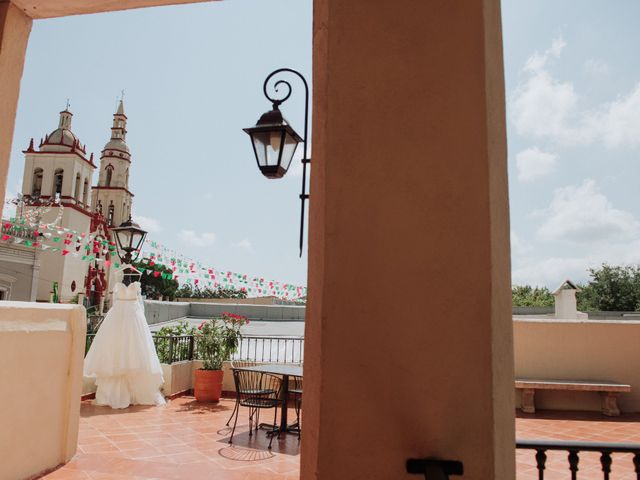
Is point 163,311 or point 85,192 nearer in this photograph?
point 163,311

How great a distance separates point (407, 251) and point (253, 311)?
65.3 feet

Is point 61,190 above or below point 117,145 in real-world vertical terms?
below

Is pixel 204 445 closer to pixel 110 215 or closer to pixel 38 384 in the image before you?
pixel 38 384

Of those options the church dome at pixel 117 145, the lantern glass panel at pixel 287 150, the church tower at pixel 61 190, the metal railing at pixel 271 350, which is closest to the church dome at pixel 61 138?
the church tower at pixel 61 190

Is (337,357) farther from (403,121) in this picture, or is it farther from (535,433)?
(535,433)

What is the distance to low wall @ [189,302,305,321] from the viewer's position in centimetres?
2038

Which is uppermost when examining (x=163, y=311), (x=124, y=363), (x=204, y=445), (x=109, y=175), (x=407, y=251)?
(x=109, y=175)

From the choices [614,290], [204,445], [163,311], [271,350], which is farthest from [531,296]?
[204,445]

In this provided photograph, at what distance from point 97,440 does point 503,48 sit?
5449mm

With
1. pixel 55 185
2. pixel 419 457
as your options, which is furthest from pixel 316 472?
pixel 55 185

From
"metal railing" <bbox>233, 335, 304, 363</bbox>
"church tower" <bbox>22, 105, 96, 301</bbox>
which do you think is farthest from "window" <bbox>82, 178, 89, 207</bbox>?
"metal railing" <bbox>233, 335, 304, 363</bbox>

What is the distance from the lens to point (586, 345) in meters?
7.34

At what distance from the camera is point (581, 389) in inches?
266

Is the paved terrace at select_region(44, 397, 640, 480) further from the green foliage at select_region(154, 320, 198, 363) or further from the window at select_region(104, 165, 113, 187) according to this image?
the window at select_region(104, 165, 113, 187)
